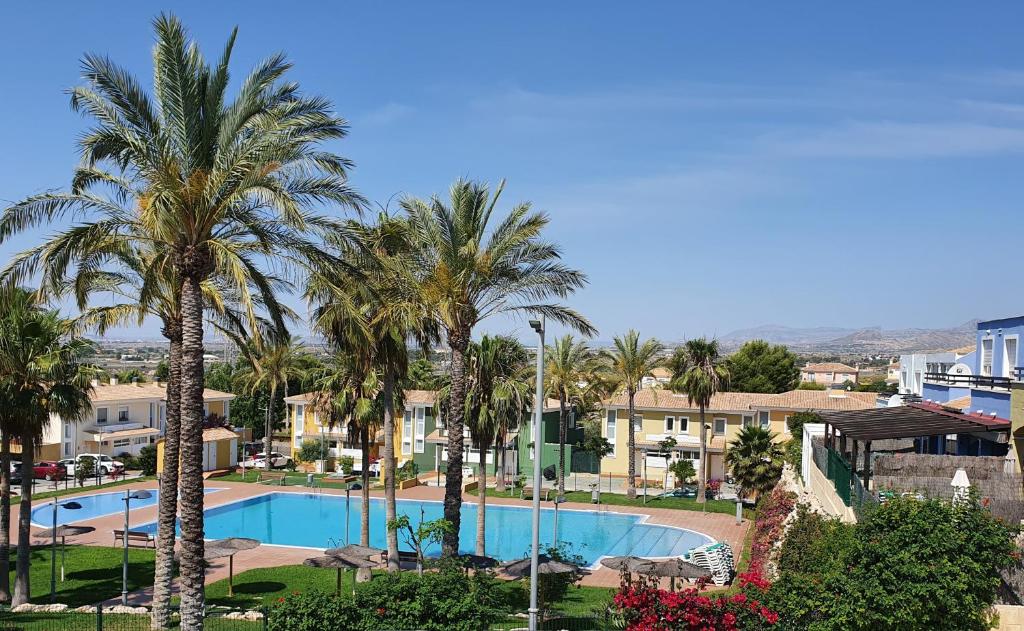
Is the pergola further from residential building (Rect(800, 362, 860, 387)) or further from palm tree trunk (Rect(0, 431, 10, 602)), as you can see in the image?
residential building (Rect(800, 362, 860, 387))

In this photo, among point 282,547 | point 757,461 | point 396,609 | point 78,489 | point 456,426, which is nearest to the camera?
point 396,609

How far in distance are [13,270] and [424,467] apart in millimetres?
41671

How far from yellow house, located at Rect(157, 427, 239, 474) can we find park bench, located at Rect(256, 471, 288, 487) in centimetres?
302

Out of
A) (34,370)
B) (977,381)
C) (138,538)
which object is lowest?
(138,538)

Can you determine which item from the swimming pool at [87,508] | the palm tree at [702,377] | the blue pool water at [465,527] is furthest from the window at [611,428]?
the swimming pool at [87,508]

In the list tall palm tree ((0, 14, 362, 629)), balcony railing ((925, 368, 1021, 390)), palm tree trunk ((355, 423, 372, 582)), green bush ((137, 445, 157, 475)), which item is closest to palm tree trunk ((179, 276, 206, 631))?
tall palm tree ((0, 14, 362, 629))

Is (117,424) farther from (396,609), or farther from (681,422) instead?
(396,609)

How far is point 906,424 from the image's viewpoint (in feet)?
72.9

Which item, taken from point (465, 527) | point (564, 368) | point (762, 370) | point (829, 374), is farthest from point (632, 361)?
point (829, 374)

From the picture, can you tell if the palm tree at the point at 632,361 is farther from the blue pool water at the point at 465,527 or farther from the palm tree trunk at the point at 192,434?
the palm tree trunk at the point at 192,434

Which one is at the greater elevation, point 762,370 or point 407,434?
point 762,370

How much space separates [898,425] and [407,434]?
39.8 meters

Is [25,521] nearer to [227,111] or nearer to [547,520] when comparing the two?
[227,111]

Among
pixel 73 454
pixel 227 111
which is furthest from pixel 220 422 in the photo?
pixel 227 111
